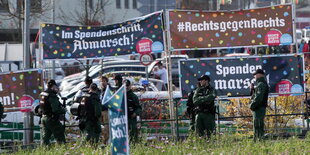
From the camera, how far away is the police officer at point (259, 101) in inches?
539

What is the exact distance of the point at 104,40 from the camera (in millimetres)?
15422

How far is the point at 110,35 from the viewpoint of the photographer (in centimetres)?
1546

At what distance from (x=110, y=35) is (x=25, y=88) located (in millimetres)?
2131

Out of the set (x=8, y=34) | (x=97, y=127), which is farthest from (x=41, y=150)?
(x=8, y=34)

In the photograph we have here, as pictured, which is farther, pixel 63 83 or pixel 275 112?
pixel 63 83

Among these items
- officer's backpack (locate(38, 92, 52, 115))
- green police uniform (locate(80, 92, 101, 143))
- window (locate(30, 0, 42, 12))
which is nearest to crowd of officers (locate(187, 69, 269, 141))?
green police uniform (locate(80, 92, 101, 143))

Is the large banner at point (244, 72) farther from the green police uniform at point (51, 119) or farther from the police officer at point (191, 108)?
the green police uniform at point (51, 119)

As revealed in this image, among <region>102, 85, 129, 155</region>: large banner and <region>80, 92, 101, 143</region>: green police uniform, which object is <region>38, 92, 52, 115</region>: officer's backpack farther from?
<region>102, 85, 129, 155</region>: large banner

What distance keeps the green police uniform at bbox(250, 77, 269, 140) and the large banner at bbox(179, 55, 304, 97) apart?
1.22 meters

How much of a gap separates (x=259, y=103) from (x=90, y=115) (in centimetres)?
322

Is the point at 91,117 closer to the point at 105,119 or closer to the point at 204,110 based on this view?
the point at 105,119

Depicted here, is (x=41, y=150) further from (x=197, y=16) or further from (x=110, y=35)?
(x=197, y=16)

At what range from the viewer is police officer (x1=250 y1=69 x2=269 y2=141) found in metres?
13.7

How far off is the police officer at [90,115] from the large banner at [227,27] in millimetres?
2528
